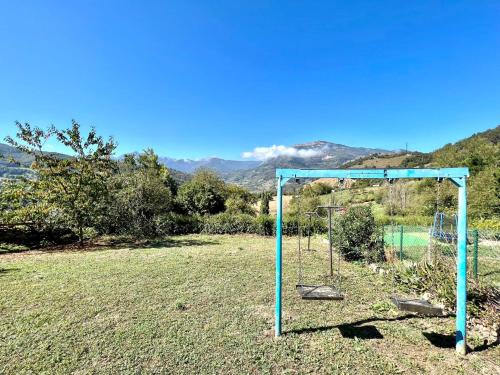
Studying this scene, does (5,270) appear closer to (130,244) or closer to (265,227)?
(130,244)

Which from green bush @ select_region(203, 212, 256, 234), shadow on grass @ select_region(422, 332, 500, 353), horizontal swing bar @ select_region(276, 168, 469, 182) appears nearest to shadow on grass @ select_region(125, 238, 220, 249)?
green bush @ select_region(203, 212, 256, 234)

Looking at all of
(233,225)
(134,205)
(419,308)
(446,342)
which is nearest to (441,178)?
(419,308)

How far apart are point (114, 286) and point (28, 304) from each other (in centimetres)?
161

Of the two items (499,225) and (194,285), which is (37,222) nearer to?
(194,285)

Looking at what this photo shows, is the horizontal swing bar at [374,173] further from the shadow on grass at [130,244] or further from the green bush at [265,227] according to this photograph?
the green bush at [265,227]

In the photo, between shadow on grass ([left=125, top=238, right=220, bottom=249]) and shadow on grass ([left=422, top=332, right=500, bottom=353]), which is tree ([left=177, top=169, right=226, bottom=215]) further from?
shadow on grass ([left=422, top=332, right=500, bottom=353])

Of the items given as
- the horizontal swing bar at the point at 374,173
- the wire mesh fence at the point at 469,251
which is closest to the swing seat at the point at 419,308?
the wire mesh fence at the point at 469,251

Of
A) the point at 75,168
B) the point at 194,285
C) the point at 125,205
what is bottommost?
the point at 194,285

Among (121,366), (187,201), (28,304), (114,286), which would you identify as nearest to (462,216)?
(121,366)

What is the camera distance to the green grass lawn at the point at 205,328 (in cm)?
362

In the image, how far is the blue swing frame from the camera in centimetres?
389

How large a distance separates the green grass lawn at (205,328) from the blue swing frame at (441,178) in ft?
1.30

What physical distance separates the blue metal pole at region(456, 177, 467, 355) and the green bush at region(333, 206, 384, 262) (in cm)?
542

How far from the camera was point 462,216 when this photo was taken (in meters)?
3.90
